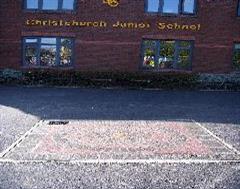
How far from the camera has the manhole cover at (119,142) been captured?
37.4ft

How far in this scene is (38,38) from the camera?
87.5 feet

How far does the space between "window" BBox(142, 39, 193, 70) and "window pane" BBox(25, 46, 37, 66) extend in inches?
280

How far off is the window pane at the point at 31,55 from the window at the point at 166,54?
7117mm

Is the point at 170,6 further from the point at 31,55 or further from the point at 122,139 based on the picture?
the point at 122,139

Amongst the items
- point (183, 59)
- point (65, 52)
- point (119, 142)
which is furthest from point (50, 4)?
point (119, 142)

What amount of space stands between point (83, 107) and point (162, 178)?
30.6 feet

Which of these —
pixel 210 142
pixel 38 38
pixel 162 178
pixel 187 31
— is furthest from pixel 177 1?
pixel 162 178

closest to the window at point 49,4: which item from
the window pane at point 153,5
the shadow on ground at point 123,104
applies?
the window pane at point 153,5

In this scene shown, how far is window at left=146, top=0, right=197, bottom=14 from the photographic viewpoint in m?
27.3

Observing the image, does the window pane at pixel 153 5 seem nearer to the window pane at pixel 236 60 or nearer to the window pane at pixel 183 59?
the window pane at pixel 183 59

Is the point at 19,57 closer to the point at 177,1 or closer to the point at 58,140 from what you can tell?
the point at 177,1

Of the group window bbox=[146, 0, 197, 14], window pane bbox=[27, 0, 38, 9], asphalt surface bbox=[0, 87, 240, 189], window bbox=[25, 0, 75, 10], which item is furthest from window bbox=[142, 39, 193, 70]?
window pane bbox=[27, 0, 38, 9]

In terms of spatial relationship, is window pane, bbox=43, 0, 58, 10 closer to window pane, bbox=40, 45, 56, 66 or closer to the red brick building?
the red brick building

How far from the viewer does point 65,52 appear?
88.5ft
